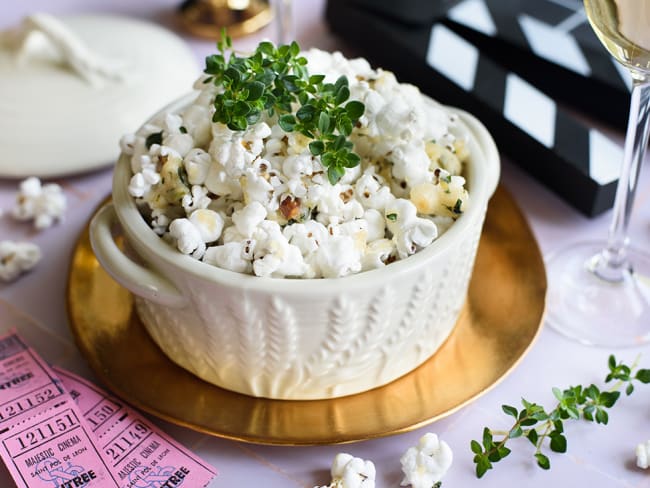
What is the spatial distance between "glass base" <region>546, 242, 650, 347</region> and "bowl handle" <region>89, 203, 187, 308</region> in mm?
365

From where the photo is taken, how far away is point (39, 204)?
0.96m

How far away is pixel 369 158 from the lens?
28.5 inches

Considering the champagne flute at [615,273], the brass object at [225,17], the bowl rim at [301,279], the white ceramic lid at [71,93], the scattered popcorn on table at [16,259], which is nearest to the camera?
the bowl rim at [301,279]

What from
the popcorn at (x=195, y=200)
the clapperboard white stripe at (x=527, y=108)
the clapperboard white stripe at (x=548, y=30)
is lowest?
the clapperboard white stripe at (x=527, y=108)

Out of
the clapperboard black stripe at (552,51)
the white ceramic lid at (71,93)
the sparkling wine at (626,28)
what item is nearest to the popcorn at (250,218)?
the sparkling wine at (626,28)

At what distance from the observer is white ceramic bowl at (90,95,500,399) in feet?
2.09

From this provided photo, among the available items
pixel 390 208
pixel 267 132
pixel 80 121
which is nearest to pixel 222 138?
pixel 267 132

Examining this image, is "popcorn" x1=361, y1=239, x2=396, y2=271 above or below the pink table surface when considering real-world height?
above

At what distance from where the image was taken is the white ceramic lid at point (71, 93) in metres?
0.99

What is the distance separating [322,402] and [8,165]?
490mm

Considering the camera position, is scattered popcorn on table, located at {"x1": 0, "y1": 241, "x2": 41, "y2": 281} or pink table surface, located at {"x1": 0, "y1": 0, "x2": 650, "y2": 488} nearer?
pink table surface, located at {"x1": 0, "y1": 0, "x2": 650, "y2": 488}

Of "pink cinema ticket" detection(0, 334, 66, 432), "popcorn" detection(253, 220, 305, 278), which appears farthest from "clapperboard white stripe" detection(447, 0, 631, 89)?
"pink cinema ticket" detection(0, 334, 66, 432)

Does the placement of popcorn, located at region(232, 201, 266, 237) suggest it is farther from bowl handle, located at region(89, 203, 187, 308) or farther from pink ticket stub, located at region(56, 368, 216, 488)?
pink ticket stub, located at region(56, 368, 216, 488)

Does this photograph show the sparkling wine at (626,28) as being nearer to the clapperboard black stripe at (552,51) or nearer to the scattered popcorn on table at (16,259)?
the clapperboard black stripe at (552,51)
